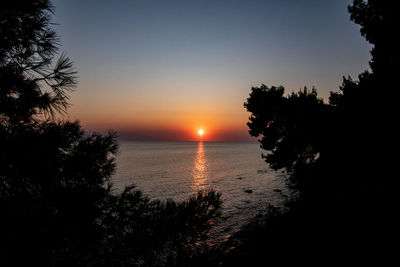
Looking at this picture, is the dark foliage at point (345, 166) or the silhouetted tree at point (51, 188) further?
the dark foliage at point (345, 166)

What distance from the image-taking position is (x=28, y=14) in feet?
12.2

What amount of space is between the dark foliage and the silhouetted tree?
624cm

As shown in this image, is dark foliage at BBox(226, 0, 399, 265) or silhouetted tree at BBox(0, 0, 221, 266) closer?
silhouetted tree at BBox(0, 0, 221, 266)

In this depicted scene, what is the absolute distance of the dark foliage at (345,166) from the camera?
7188 millimetres

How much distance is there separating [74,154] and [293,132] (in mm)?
19331

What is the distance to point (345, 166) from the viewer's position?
12875 mm

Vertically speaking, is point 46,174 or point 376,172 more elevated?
point 46,174

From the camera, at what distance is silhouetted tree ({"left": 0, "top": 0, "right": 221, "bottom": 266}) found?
2.85 meters

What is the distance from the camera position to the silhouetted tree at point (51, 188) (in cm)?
285

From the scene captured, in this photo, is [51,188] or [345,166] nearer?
[51,188]

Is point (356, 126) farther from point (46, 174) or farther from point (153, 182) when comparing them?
Result: point (153, 182)

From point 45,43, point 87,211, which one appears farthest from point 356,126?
point 45,43

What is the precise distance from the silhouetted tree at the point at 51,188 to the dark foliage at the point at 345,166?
624cm

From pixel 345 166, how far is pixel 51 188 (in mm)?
16912
